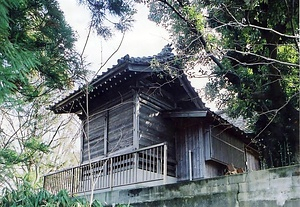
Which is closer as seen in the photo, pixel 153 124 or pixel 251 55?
pixel 251 55

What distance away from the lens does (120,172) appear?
25.5 ft

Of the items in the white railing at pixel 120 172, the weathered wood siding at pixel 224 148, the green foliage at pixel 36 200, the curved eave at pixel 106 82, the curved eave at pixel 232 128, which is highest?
the curved eave at pixel 106 82

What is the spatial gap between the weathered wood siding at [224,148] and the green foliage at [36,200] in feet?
13.4

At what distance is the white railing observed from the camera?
746 cm

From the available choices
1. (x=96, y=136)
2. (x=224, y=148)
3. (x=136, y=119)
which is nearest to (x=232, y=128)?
(x=224, y=148)

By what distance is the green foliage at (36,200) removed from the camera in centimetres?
505

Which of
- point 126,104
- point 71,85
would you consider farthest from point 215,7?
point 71,85

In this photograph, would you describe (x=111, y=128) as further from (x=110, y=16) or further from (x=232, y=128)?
(x=110, y=16)

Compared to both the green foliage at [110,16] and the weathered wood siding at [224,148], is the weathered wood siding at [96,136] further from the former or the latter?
the green foliage at [110,16]

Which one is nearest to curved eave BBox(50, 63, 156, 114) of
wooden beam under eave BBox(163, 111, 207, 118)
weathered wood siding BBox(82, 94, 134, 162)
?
weathered wood siding BBox(82, 94, 134, 162)

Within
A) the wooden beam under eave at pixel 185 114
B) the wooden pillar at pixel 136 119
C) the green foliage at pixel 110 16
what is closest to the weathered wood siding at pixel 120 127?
the wooden pillar at pixel 136 119

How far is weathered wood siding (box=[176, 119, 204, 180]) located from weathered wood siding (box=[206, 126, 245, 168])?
0.25 m

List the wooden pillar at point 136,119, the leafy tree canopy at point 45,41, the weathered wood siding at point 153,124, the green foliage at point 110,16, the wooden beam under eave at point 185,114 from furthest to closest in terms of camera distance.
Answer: the weathered wood siding at point 153,124 → the wooden beam under eave at point 185,114 → the wooden pillar at point 136,119 → the green foliage at point 110,16 → the leafy tree canopy at point 45,41

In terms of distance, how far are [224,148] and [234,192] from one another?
4633 mm
